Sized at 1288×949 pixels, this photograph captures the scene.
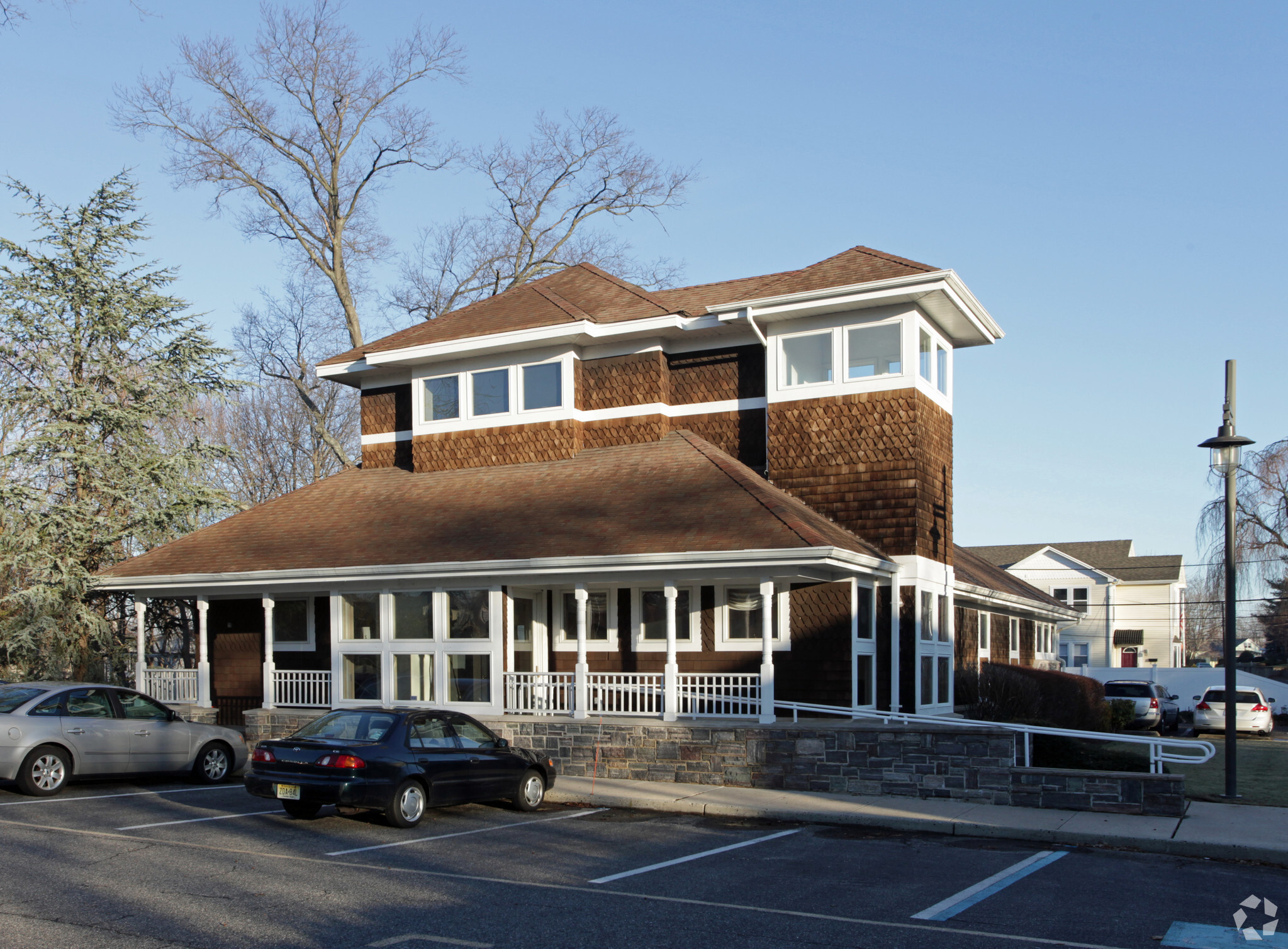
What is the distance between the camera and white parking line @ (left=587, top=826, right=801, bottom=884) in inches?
377

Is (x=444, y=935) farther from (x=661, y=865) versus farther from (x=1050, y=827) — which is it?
(x=1050, y=827)

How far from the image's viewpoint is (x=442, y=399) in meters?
23.2

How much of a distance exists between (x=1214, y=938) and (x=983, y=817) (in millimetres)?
5163

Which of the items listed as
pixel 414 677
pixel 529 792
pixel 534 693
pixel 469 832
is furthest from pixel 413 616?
pixel 469 832

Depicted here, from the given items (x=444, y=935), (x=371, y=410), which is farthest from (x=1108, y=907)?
(x=371, y=410)

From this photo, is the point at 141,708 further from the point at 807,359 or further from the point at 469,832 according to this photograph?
the point at 807,359

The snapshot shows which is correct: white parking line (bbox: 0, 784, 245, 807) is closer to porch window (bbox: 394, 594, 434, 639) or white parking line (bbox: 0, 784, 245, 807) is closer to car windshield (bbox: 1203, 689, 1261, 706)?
porch window (bbox: 394, 594, 434, 639)

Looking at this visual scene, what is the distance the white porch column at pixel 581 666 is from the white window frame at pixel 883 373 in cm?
545

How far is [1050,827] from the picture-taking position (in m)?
12.2

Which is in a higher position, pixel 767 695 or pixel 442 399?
pixel 442 399

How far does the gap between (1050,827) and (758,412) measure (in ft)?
32.8

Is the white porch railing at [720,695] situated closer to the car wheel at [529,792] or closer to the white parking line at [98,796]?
the car wheel at [529,792]

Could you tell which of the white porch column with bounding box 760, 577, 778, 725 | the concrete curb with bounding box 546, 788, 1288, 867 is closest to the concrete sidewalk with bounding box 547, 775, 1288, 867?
the concrete curb with bounding box 546, 788, 1288, 867

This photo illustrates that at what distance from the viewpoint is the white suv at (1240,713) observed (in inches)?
1187
